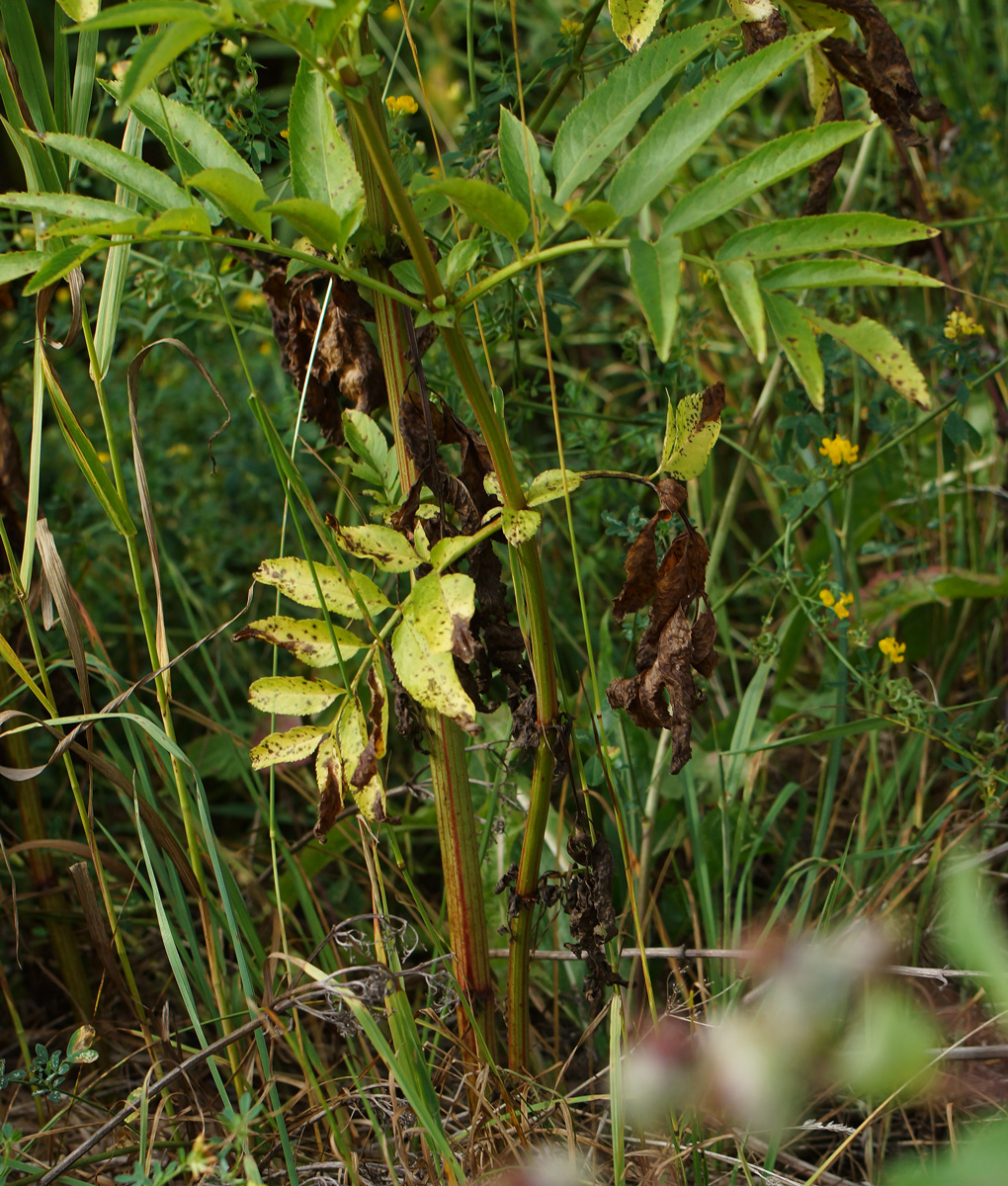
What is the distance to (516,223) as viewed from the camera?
54 cm

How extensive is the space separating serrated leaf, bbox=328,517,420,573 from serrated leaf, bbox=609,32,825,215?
0.26 m

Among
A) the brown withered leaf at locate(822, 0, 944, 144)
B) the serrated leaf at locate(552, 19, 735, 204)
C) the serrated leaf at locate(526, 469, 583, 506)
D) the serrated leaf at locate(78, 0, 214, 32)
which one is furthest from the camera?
the brown withered leaf at locate(822, 0, 944, 144)

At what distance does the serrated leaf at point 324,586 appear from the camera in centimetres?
70

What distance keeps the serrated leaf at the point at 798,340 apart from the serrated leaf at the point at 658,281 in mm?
64

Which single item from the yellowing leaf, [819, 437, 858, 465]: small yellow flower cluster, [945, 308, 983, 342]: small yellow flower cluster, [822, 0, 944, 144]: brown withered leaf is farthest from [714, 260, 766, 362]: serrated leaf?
[945, 308, 983, 342]: small yellow flower cluster

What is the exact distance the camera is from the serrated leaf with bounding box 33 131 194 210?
0.61 m

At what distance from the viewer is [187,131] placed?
2.10ft

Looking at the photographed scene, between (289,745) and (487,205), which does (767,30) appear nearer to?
(487,205)

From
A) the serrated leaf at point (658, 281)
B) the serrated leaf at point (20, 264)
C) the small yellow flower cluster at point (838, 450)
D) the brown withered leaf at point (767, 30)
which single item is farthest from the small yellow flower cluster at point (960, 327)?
the serrated leaf at point (20, 264)

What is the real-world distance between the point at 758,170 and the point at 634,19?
21 centimetres

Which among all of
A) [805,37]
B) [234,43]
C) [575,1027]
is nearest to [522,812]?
[575,1027]

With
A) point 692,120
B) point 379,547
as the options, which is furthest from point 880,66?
point 379,547

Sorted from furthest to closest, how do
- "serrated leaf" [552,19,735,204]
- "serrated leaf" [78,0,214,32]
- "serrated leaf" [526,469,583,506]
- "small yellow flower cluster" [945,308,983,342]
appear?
"small yellow flower cluster" [945,308,983,342]
"serrated leaf" [526,469,583,506]
"serrated leaf" [552,19,735,204]
"serrated leaf" [78,0,214,32]

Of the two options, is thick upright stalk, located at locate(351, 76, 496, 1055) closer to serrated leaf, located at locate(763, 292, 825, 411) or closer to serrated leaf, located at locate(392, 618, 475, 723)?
serrated leaf, located at locate(392, 618, 475, 723)
